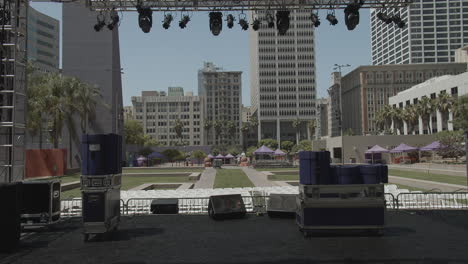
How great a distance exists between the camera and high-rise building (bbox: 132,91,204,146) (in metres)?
184

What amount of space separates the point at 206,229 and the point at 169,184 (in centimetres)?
2268

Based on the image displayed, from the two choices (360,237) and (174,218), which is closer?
(360,237)

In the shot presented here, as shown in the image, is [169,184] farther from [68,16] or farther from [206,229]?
[68,16]

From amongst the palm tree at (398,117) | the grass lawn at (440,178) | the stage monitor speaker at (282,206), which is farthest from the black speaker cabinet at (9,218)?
the palm tree at (398,117)

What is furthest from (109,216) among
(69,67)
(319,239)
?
(69,67)

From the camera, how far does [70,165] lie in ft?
185

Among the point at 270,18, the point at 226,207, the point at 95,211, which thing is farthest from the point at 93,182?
the point at 270,18

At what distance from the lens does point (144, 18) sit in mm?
19312

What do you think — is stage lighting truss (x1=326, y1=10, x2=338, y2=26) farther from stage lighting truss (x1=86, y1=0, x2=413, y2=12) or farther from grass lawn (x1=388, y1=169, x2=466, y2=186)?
grass lawn (x1=388, y1=169, x2=466, y2=186)

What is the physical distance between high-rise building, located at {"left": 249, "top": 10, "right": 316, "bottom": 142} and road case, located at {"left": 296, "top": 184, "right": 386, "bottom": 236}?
516 ft

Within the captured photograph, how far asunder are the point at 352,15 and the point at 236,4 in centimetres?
533

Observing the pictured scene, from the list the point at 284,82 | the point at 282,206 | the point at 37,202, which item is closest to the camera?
the point at 37,202

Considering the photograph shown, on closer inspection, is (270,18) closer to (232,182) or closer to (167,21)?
(167,21)

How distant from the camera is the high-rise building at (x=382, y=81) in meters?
146
